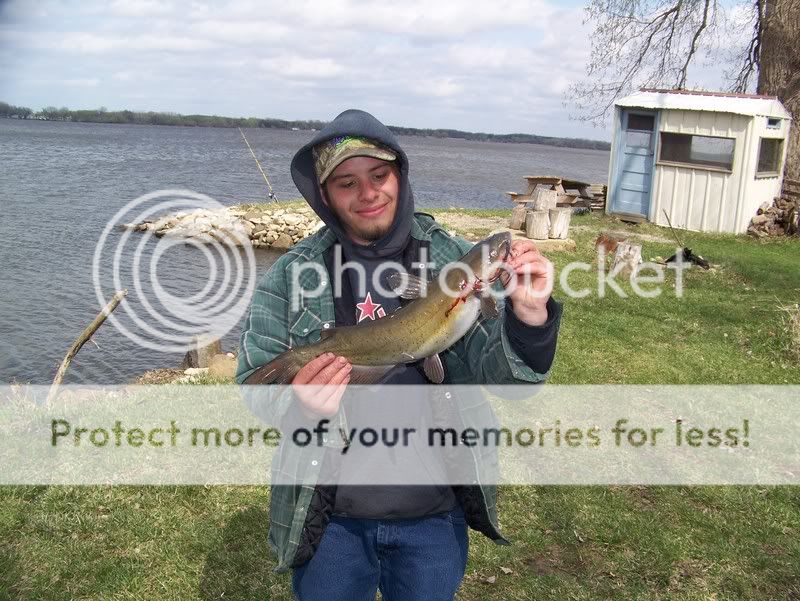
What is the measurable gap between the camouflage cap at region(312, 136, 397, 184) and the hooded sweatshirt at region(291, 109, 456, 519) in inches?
1.4

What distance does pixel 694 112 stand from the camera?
→ 2205 centimetres

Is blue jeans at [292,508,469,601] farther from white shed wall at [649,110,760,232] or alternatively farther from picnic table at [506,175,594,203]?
picnic table at [506,175,594,203]

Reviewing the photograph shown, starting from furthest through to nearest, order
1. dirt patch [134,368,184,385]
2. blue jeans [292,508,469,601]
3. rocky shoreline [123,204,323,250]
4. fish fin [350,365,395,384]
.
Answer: rocky shoreline [123,204,323,250] < dirt patch [134,368,184,385] < fish fin [350,365,395,384] < blue jeans [292,508,469,601]

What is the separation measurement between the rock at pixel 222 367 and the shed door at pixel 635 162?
57.2ft

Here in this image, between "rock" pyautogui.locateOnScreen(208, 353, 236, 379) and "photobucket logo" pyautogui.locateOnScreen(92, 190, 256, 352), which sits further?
"photobucket logo" pyautogui.locateOnScreen(92, 190, 256, 352)

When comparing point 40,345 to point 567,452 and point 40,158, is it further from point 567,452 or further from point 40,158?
point 40,158

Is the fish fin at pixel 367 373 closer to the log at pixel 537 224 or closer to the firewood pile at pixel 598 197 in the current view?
the log at pixel 537 224

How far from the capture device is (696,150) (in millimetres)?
22688

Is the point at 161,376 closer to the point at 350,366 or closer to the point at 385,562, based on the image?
the point at 385,562

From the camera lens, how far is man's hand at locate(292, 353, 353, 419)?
10.0 ft

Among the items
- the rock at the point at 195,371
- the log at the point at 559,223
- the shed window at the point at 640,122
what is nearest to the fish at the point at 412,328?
the rock at the point at 195,371

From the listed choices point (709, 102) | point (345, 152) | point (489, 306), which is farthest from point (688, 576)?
point (709, 102)

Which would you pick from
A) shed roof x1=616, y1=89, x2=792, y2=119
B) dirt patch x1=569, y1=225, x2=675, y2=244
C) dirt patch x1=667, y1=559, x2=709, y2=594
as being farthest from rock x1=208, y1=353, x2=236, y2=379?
shed roof x1=616, y1=89, x2=792, y2=119

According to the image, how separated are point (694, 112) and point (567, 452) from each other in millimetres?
18400
